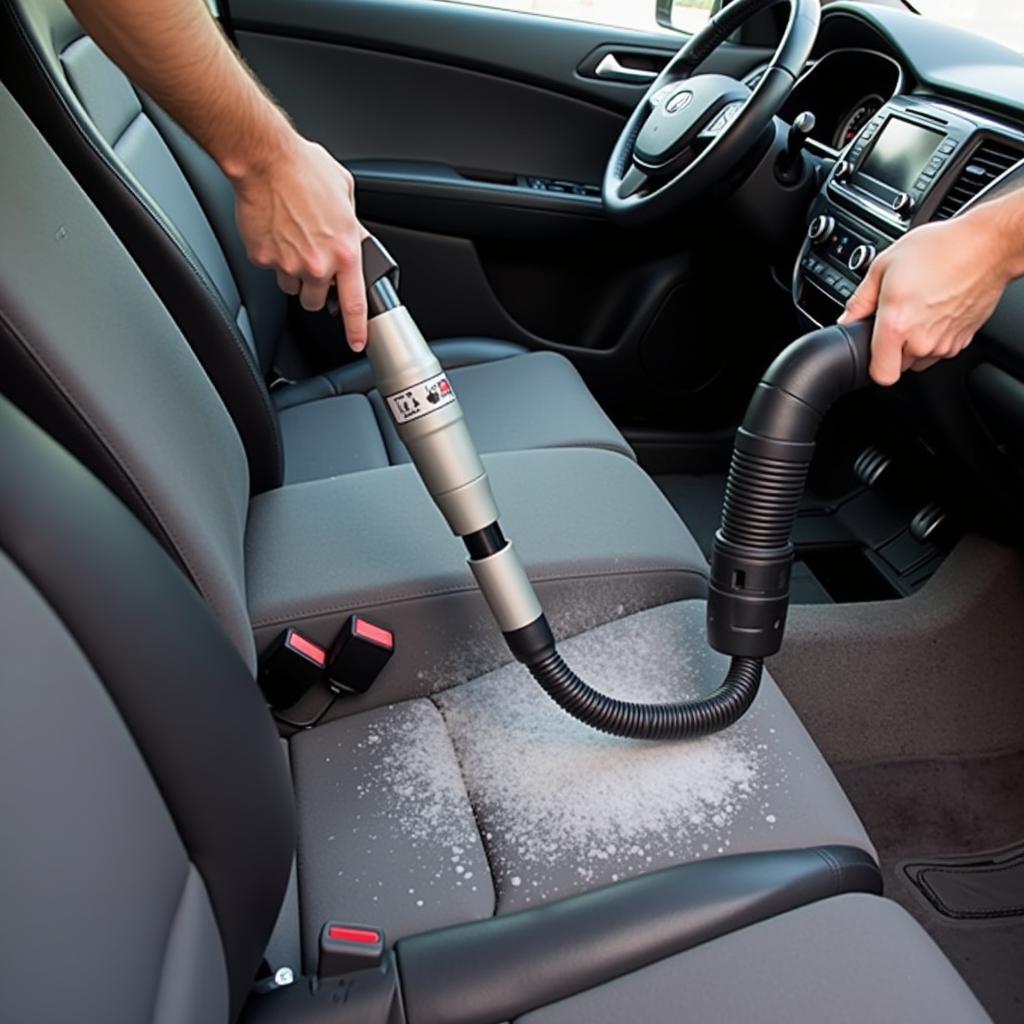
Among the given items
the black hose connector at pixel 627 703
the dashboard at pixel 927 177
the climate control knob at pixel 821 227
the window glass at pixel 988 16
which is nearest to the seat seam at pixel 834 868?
the black hose connector at pixel 627 703

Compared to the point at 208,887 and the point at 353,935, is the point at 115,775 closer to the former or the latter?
the point at 208,887

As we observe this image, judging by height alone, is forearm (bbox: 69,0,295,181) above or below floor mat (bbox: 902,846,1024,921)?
above

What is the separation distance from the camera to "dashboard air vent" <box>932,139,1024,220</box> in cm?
129

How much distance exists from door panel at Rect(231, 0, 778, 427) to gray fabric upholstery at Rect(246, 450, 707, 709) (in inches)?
31.9

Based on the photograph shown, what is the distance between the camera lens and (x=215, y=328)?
109 cm

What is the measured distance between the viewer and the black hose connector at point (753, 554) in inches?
35.0

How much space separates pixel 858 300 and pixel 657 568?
33 cm

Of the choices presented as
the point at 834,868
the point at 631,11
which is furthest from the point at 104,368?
the point at 631,11

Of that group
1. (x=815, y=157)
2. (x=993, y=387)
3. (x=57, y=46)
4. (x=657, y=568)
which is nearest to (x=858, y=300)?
(x=657, y=568)

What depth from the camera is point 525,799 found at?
2.93ft

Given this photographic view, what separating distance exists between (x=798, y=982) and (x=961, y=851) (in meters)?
0.77

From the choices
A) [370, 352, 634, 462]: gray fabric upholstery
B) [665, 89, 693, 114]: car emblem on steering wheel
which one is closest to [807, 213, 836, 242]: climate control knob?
[665, 89, 693, 114]: car emblem on steering wheel

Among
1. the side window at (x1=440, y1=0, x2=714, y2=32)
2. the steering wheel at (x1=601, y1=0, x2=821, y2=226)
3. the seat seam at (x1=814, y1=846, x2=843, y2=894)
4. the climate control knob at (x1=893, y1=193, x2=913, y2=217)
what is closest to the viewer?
the seat seam at (x1=814, y1=846, x2=843, y2=894)

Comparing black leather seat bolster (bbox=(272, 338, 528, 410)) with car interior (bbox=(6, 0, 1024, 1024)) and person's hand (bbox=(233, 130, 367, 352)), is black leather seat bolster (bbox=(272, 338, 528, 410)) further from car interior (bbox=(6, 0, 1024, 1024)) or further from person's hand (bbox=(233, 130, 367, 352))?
person's hand (bbox=(233, 130, 367, 352))
